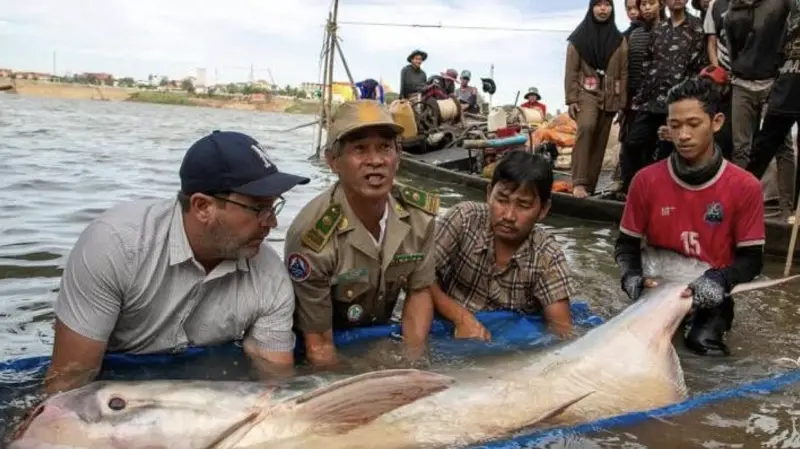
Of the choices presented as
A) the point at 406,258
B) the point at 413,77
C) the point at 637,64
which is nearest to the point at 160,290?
the point at 406,258

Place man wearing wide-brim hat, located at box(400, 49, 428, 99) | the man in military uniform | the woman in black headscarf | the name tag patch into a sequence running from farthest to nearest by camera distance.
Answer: man wearing wide-brim hat, located at box(400, 49, 428, 99) < the woman in black headscarf < the name tag patch < the man in military uniform

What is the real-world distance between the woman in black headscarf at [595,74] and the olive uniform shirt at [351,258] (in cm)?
449

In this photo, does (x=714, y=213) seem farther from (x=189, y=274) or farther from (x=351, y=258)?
(x=189, y=274)

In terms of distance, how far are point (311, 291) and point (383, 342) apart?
528 mm

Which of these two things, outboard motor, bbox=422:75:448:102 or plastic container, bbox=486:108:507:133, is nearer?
plastic container, bbox=486:108:507:133

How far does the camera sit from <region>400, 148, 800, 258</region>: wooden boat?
645 cm

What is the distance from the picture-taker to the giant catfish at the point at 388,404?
237cm

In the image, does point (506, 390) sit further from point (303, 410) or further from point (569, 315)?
point (569, 315)

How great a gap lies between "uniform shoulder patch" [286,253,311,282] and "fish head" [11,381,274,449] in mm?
1054

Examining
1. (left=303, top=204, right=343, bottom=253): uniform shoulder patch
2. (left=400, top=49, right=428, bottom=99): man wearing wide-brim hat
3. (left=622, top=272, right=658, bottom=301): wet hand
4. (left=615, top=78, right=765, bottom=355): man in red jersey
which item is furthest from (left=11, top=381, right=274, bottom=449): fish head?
(left=400, top=49, right=428, bottom=99): man wearing wide-brim hat

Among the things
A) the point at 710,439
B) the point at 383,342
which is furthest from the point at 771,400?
the point at 383,342

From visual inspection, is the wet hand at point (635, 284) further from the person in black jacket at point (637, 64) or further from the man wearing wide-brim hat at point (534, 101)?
the man wearing wide-brim hat at point (534, 101)

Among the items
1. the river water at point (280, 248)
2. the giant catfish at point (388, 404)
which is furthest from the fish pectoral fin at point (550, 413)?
the river water at point (280, 248)

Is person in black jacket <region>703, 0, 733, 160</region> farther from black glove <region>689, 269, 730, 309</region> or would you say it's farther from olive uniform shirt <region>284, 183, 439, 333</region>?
olive uniform shirt <region>284, 183, 439, 333</region>
